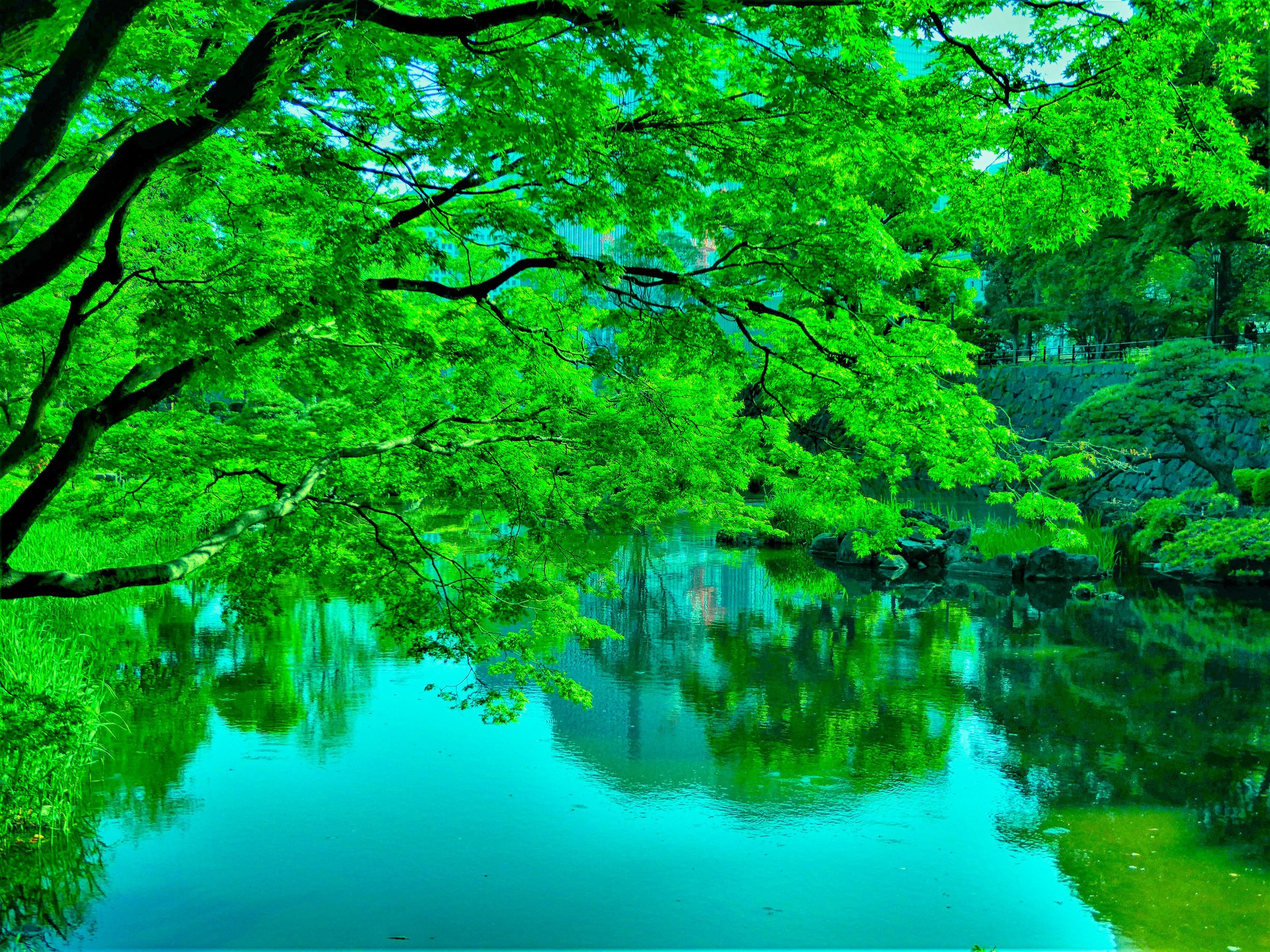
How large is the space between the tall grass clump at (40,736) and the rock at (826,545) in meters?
14.9

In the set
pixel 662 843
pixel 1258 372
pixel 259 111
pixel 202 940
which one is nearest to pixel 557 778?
pixel 662 843

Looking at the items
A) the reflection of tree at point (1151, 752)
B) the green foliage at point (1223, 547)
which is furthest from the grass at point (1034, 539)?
the reflection of tree at point (1151, 752)

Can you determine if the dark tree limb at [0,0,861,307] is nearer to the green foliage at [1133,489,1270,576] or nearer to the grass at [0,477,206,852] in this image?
the grass at [0,477,206,852]

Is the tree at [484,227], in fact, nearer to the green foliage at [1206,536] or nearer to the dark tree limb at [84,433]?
the dark tree limb at [84,433]

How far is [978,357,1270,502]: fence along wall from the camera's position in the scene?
70.7ft

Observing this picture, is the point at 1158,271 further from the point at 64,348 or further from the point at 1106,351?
the point at 64,348

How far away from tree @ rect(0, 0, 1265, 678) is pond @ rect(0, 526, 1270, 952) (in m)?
1.46

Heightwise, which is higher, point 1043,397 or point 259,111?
point 1043,397

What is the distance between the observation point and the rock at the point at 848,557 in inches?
752

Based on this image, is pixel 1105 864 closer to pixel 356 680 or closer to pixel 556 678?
pixel 556 678

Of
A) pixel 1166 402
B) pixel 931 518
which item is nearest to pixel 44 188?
pixel 1166 402

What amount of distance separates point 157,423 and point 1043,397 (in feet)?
85.1

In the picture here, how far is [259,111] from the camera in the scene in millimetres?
4195

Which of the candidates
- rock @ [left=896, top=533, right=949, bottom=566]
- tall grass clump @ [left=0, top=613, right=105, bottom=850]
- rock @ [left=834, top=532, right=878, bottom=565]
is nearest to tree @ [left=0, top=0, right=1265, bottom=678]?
tall grass clump @ [left=0, top=613, right=105, bottom=850]
